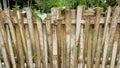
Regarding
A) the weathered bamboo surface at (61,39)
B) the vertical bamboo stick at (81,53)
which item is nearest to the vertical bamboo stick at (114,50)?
the weathered bamboo surface at (61,39)

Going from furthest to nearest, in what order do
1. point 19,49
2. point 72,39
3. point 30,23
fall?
1. point 19,49
2. point 72,39
3. point 30,23

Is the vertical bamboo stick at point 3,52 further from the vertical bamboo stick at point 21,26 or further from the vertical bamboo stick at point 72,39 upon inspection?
the vertical bamboo stick at point 72,39

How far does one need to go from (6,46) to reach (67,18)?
3.42 feet

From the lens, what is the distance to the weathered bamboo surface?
323cm

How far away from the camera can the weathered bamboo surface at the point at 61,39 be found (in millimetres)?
3234

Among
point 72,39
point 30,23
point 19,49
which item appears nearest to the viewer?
point 30,23

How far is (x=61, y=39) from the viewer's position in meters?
3.42

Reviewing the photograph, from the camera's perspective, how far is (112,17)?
10.6 ft

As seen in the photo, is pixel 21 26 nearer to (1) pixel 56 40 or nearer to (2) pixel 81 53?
(1) pixel 56 40

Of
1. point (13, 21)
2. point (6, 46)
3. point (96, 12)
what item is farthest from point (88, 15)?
point (6, 46)

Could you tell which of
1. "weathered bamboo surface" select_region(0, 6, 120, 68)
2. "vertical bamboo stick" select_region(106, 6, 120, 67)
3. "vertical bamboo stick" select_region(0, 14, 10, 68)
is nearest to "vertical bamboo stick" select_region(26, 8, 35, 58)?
"weathered bamboo surface" select_region(0, 6, 120, 68)

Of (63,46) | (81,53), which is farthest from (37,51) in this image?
(81,53)

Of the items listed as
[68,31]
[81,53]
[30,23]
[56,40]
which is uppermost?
[30,23]

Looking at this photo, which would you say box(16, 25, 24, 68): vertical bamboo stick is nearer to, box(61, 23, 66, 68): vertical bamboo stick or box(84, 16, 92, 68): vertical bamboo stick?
box(61, 23, 66, 68): vertical bamboo stick
